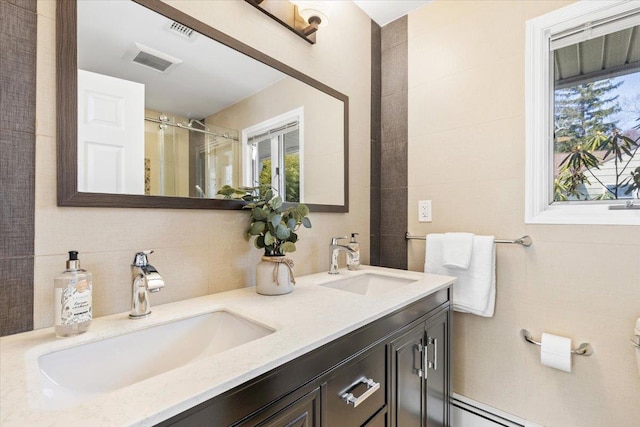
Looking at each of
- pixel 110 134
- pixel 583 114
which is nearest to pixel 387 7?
pixel 583 114

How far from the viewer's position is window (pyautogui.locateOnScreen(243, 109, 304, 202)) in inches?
48.9

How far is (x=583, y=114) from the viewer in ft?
4.42

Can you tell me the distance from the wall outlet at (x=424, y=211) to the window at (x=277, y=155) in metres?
0.76

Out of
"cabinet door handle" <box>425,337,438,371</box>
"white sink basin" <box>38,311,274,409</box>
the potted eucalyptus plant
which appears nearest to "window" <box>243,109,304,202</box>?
the potted eucalyptus plant

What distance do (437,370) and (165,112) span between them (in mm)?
1435

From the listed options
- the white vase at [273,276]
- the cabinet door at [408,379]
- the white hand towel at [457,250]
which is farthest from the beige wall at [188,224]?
the cabinet door at [408,379]

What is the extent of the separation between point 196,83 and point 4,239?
0.72m

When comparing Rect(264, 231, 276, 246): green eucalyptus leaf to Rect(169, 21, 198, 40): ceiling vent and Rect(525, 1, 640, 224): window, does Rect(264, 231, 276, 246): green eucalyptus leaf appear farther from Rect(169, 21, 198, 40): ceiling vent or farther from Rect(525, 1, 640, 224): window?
Rect(525, 1, 640, 224): window

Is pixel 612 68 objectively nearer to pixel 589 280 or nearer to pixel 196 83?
pixel 589 280

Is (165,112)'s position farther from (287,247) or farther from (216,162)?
(287,247)

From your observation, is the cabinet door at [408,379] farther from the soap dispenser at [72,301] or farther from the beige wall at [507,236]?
the soap dispenser at [72,301]

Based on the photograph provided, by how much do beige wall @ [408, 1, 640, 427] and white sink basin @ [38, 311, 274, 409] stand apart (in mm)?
1242

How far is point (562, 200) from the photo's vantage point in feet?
4.51

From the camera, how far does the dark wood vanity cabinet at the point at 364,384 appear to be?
58cm
